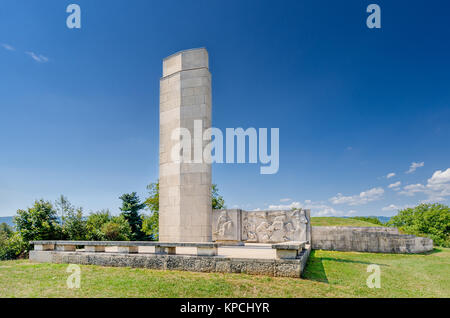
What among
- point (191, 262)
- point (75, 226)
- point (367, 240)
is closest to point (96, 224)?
point (75, 226)

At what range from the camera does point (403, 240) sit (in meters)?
12.5

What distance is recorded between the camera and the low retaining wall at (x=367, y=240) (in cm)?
1255

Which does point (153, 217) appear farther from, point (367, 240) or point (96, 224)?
point (367, 240)

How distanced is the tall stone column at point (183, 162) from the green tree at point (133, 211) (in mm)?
13192

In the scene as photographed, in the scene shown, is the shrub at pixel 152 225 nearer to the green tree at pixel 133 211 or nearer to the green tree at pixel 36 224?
the green tree at pixel 133 211

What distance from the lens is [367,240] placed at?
12961mm

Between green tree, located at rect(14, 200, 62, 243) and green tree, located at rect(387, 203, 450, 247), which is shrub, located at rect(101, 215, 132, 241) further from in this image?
green tree, located at rect(387, 203, 450, 247)

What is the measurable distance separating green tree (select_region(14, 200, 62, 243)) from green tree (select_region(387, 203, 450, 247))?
75.9 ft

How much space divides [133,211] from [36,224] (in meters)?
10.1

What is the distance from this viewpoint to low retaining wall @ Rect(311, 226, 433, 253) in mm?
12547

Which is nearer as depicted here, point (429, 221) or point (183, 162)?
point (183, 162)

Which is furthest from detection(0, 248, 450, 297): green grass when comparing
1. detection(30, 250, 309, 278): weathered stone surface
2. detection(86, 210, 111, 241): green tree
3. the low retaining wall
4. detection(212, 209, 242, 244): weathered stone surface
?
detection(86, 210, 111, 241): green tree

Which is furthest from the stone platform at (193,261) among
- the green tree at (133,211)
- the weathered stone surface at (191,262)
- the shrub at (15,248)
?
the green tree at (133,211)
